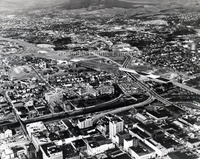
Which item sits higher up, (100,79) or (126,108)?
(100,79)

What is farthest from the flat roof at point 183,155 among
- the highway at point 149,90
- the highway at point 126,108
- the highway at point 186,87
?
the highway at point 186,87

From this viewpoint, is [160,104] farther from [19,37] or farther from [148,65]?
[19,37]

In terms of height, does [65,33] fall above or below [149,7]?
below

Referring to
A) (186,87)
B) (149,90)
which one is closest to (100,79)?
(149,90)

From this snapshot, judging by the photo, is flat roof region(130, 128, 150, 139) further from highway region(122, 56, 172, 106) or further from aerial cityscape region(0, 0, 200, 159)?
highway region(122, 56, 172, 106)

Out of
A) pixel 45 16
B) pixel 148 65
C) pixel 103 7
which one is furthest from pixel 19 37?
pixel 148 65

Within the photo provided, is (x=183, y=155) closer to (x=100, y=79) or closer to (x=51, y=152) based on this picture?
(x=51, y=152)

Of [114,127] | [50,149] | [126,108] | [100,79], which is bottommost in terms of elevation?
[126,108]

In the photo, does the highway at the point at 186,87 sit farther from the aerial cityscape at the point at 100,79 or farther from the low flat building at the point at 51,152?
the low flat building at the point at 51,152
